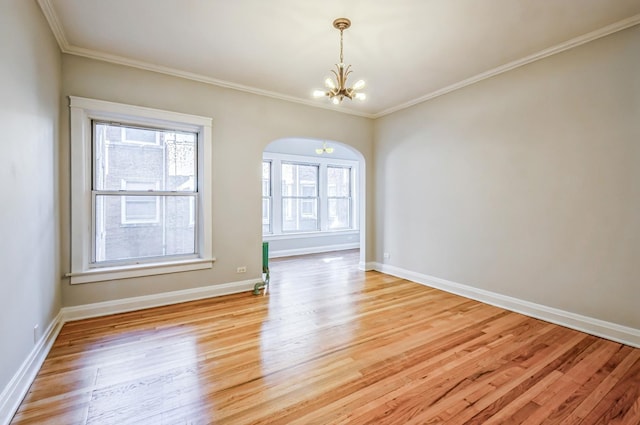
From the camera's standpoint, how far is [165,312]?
139 inches

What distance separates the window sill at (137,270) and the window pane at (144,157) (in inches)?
39.1

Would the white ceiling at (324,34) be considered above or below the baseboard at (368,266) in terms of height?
above

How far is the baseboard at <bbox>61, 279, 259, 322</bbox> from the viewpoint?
3309 mm

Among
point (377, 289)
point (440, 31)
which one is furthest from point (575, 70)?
point (377, 289)

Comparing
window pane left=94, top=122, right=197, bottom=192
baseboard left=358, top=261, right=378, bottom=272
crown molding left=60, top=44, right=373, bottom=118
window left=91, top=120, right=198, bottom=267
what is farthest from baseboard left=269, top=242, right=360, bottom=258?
crown molding left=60, top=44, right=373, bottom=118

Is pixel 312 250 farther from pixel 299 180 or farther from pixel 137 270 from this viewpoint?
pixel 137 270

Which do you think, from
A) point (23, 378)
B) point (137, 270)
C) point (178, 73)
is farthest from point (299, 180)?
point (23, 378)

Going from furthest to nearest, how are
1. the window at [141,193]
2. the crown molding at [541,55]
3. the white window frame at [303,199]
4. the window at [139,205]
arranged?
the white window frame at [303,199], the window at [139,205], the window at [141,193], the crown molding at [541,55]

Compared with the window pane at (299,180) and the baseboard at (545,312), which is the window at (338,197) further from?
the baseboard at (545,312)

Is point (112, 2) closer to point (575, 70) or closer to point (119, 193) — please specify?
point (119, 193)

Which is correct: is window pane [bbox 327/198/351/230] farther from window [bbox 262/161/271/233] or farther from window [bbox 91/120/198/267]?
window [bbox 91/120/198/267]

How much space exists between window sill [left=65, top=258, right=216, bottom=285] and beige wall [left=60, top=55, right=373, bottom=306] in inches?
2.6

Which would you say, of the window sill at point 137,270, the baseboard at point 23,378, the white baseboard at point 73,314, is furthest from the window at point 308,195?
the baseboard at point 23,378

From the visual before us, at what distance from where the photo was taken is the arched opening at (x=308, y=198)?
24.3ft
